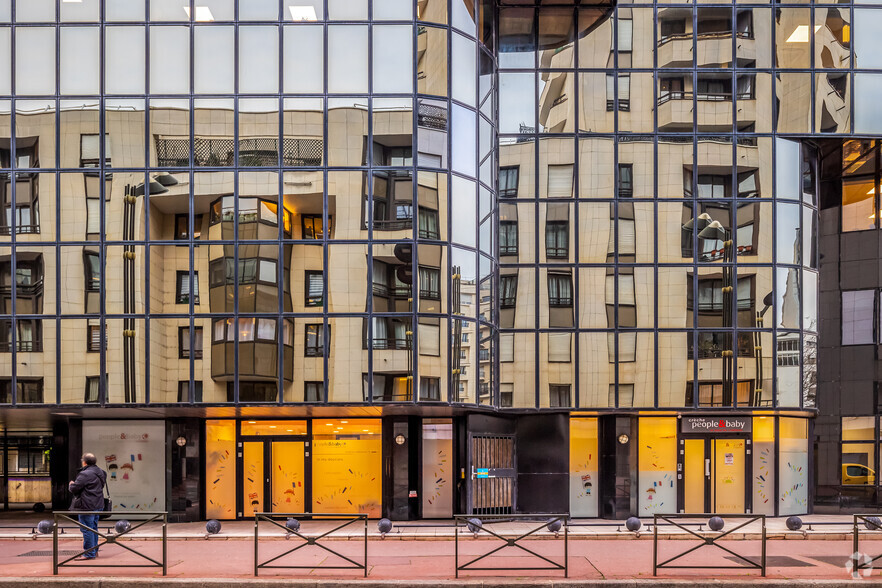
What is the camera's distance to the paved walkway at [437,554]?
13.9 meters

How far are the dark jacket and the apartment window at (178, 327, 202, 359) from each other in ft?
16.2

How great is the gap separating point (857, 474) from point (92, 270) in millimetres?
21936

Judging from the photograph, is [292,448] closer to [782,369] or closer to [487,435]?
[487,435]

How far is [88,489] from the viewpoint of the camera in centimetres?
1569

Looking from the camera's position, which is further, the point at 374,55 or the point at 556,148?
the point at 556,148

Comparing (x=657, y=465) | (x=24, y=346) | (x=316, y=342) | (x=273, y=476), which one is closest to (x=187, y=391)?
(x=316, y=342)

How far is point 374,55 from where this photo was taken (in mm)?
20766

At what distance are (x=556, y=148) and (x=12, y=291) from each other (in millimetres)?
14851

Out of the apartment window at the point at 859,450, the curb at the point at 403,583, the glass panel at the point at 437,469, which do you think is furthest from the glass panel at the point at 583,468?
the curb at the point at 403,583

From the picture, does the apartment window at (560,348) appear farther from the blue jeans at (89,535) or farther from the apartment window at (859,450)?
the blue jeans at (89,535)

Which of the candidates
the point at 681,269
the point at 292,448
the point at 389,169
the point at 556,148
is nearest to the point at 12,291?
the point at 292,448

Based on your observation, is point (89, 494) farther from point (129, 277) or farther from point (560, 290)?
point (560, 290)

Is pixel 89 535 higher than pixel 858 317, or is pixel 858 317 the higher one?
pixel 858 317

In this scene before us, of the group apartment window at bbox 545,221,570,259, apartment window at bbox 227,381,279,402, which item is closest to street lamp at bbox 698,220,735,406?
apartment window at bbox 545,221,570,259
